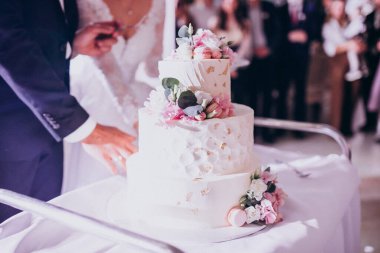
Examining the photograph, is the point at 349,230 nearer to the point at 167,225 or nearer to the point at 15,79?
the point at 167,225

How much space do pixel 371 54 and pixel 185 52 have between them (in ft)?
16.8

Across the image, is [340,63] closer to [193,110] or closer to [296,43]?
[296,43]

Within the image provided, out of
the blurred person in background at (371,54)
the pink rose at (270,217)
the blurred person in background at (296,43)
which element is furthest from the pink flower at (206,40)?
the blurred person in background at (371,54)

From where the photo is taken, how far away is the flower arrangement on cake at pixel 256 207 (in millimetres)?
1266

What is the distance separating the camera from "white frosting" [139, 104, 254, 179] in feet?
4.05

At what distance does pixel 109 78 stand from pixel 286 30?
371 centimetres

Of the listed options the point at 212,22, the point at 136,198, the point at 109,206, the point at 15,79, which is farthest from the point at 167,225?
the point at 212,22

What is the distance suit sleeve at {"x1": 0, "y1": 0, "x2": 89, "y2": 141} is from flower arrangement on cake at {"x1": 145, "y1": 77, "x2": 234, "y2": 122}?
357 mm

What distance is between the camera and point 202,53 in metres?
1.29

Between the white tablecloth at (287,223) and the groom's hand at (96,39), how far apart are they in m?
Answer: 0.55

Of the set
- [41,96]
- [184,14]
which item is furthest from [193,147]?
[184,14]

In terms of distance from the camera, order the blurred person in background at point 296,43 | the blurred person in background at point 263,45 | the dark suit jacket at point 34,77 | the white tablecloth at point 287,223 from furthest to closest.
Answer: the blurred person in background at point 296,43, the blurred person in background at point 263,45, the dark suit jacket at point 34,77, the white tablecloth at point 287,223

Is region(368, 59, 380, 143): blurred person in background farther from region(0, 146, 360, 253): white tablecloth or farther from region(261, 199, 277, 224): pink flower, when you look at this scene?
region(261, 199, 277, 224): pink flower

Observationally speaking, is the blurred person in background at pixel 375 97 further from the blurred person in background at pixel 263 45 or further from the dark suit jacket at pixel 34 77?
the dark suit jacket at pixel 34 77
